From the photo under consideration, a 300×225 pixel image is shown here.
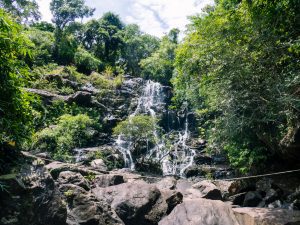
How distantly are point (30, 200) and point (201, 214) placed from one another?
152 inches

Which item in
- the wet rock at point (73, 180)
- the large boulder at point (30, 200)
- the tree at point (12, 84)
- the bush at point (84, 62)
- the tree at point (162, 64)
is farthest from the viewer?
the tree at point (162, 64)

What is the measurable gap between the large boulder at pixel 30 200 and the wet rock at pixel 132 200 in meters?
1.99

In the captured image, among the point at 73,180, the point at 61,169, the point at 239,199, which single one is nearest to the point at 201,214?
the point at 73,180

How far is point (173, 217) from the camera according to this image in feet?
23.1

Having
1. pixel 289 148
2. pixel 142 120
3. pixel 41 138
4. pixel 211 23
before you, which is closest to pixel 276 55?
pixel 211 23

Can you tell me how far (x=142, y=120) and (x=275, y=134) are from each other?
741cm

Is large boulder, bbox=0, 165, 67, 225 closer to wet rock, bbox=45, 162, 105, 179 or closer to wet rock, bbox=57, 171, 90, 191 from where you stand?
wet rock, bbox=57, 171, 90, 191

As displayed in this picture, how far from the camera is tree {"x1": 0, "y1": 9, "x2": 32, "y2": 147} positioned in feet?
13.0

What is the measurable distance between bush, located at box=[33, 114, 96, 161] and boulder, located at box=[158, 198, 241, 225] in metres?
9.01

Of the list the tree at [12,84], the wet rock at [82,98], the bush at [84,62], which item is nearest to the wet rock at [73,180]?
the tree at [12,84]

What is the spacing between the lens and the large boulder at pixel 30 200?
451 cm

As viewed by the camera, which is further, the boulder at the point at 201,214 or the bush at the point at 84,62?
the bush at the point at 84,62

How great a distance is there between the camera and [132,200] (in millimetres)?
7426

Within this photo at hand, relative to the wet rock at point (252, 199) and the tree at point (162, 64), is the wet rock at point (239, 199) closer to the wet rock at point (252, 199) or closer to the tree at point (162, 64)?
the wet rock at point (252, 199)
